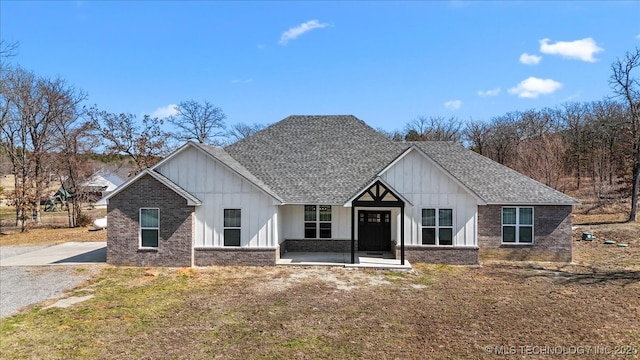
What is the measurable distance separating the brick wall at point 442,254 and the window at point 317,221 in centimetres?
393

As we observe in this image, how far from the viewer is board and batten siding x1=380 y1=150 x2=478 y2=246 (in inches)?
623

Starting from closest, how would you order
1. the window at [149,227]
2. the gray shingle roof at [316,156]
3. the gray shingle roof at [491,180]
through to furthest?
1. the window at [149,227]
2. the gray shingle roof at [491,180]
3. the gray shingle roof at [316,156]

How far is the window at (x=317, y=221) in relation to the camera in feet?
58.3

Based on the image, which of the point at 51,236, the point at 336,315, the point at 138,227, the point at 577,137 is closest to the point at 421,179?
the point at 336,315

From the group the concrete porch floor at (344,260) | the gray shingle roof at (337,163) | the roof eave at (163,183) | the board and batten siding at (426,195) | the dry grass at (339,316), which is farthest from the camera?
the gray shingle roof at (337,163)

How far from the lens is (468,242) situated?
1584cm

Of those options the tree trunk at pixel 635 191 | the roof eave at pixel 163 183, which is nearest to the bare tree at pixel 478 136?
the tree trunk at pixel 635 191

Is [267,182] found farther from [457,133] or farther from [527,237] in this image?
[457,133]

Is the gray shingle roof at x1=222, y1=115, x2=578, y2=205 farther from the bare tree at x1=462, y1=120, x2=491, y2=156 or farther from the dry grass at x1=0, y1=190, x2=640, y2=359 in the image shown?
the bare tree at x1=462, y1=120, x2=491, y2=156

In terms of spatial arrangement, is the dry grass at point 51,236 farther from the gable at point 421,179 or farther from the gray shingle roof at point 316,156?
the gable at point 421,179

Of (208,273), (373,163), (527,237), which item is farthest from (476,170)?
(208,273)

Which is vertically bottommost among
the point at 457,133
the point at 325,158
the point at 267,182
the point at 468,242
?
the point at 468,242

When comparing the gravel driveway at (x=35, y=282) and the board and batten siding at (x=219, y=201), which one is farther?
the board and batten siding at (x=219, y=201)

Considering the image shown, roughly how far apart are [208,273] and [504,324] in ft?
34.6
